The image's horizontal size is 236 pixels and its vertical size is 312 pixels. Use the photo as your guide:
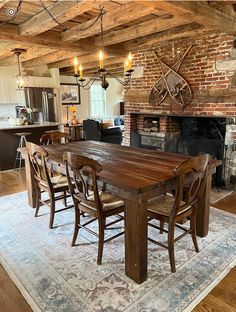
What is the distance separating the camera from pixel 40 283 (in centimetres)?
200

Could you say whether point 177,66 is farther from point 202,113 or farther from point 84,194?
point 84,194

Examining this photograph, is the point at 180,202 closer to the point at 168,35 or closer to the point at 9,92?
the point at 168,35

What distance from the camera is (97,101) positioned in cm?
1048

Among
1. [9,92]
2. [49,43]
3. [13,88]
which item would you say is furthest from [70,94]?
[49,43]

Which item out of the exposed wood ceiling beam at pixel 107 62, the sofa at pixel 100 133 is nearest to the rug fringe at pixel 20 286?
the sofa at pixel 100 133

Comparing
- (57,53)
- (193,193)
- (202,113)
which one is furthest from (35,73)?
(193,193)

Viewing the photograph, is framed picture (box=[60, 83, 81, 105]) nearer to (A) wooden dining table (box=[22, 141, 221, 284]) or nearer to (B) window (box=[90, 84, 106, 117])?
(B) window (box=[90, 84, 106, 117])

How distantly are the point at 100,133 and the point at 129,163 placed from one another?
3.79 m

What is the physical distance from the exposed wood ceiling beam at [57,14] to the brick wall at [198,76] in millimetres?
2029

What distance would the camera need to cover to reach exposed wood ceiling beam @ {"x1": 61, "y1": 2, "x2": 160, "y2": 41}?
3.04m

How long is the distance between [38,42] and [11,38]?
0.43 m

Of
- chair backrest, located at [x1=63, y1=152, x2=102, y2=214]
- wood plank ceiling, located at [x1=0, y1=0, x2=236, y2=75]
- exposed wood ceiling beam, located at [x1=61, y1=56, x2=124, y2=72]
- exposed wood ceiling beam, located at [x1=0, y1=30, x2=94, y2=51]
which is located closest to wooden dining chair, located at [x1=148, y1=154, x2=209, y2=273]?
chair backrest, located at [x1=63, y1=152, x2=102, y2=214]

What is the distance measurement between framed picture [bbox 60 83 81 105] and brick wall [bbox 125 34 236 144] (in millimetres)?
4655

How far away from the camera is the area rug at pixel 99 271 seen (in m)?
1.81
